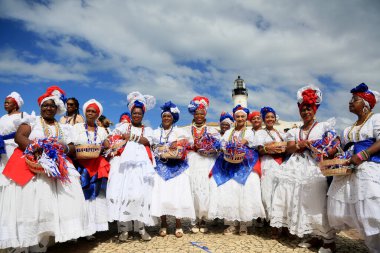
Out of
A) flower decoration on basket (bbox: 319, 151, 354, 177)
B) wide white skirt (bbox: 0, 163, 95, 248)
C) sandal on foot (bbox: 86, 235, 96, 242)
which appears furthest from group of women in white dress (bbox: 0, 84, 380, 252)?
sandal on foot (bbox: 86, 235, 96, 242)

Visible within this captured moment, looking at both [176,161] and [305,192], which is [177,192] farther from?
[305,192]

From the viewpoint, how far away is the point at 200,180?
607cm

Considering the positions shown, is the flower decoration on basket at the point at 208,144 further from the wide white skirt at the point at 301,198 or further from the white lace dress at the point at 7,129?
the white lace dress at the point at 7,129

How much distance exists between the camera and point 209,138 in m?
5.94

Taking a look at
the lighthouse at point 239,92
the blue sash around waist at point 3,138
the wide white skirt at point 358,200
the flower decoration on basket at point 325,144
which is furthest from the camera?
the lighthouse at point 239,92

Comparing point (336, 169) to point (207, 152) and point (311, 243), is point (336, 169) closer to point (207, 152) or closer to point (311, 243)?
point (311, 243)

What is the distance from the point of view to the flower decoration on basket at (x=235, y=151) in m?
5.55

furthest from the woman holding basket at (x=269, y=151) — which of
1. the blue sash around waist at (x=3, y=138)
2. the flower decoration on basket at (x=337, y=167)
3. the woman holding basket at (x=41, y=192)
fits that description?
the blue sash around waist at (x=3, y=138)

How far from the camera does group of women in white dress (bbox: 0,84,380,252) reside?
4.20 metres

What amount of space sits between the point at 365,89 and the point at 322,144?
40.2 inches

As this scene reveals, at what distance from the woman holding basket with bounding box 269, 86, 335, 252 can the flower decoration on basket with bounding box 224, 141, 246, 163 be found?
73 cm

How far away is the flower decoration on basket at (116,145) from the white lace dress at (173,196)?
0.81 metres

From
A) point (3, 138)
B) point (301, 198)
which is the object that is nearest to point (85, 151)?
point (3, 138)

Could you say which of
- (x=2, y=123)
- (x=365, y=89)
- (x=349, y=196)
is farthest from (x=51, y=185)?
(x=365, y=89)
